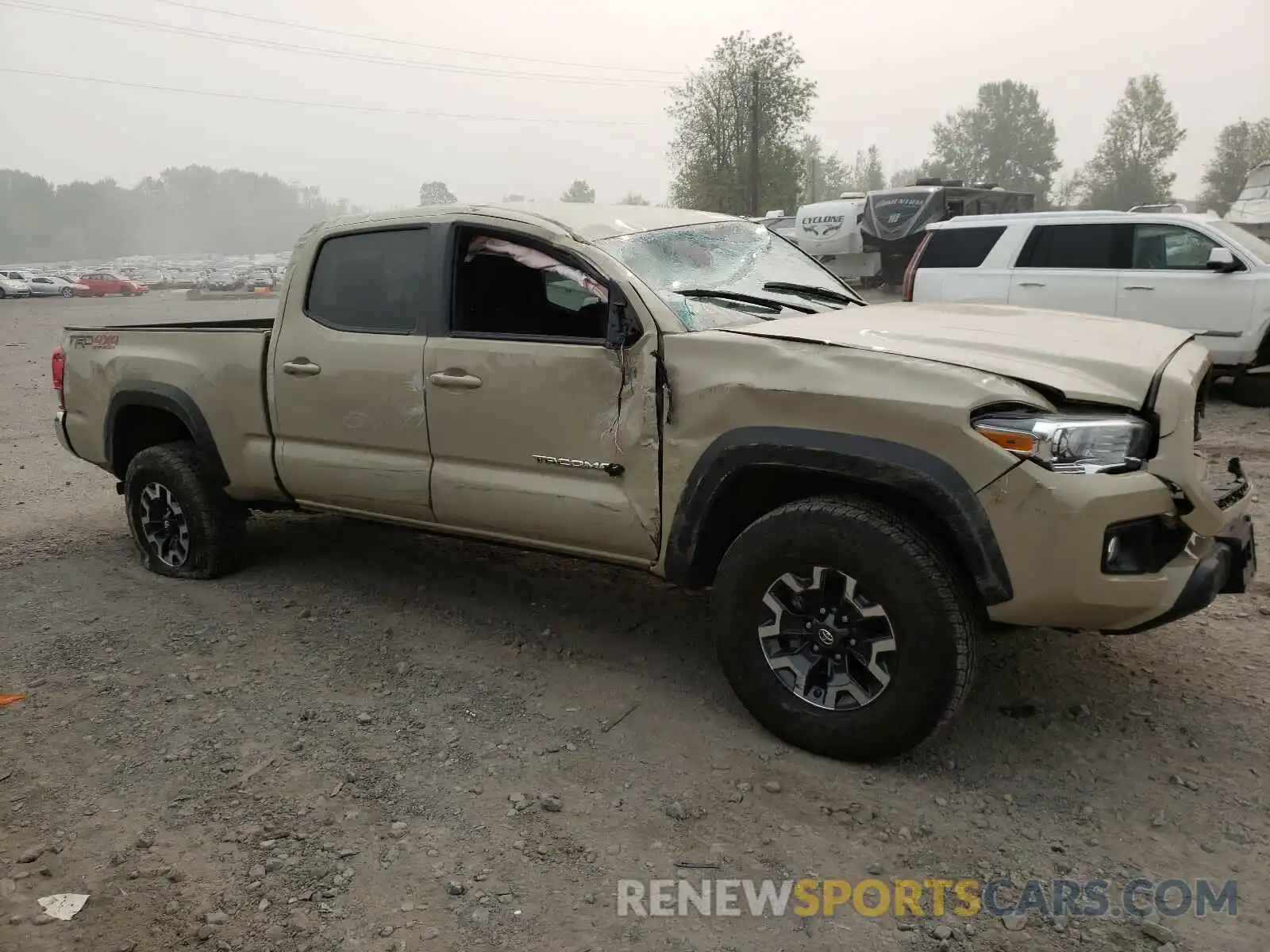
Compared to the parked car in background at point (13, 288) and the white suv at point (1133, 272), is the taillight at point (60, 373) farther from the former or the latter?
the parked car in background at point (13, 288)

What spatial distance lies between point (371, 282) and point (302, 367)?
1.61 feet

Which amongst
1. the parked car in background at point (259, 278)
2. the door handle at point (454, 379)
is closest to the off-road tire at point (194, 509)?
the door handle at point (454, 379)

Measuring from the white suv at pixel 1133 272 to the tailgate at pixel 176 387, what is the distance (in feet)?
20.1

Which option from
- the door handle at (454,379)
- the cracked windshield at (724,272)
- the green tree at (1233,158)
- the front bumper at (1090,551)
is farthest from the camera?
the green tree at (1233,158)

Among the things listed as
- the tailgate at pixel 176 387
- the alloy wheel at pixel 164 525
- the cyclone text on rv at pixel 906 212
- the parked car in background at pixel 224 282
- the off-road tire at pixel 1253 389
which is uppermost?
the cyclone text on rv at pixel 906 212

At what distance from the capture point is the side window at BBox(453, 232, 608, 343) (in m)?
3.47

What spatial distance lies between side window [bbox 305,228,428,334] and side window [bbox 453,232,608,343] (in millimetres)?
232

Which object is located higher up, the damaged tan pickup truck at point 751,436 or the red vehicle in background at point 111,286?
the red vehicle in background at point 111,286

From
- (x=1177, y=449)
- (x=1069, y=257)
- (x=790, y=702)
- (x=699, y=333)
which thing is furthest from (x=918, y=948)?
(x=1069, y=257)

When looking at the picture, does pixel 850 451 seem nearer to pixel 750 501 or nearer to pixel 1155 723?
pixel 750 501

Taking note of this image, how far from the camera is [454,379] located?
3703 mm

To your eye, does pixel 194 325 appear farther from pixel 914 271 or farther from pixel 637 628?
pixel 914 271

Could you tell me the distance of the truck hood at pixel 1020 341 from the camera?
269 centimetres

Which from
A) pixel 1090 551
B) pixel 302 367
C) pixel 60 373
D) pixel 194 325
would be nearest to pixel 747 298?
pixel 1090 551
